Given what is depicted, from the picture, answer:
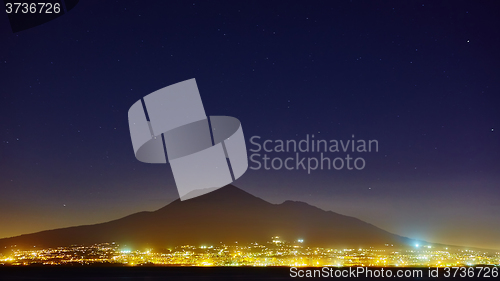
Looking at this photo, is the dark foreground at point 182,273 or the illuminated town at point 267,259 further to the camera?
the illuminated town at point 267,259

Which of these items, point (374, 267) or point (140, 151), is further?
point (374, 267)

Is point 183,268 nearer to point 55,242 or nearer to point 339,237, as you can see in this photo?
point 55,242

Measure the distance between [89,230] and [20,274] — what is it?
71.5 meters

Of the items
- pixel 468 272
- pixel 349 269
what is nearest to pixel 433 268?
pixel 468 272

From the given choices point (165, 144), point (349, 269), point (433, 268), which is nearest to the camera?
point (165, 144)

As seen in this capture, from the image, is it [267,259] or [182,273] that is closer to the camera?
[182,273]

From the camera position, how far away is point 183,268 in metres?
28.1

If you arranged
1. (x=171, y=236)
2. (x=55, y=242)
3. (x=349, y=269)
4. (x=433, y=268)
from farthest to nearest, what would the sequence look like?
1. (x=171, y=236)
2. (x=55, y=242)
3. (x=433, y=268)
4. (x=349, y=269)

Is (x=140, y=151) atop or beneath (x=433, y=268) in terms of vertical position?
atop

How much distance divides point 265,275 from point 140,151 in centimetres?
876

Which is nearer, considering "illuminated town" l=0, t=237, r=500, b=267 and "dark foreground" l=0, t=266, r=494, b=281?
"dark foreground" l=0, t=266, r=494, b=281

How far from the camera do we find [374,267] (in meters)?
27.5

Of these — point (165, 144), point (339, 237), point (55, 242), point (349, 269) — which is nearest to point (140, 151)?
point (165, 144)

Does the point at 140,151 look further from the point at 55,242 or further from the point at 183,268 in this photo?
the point at 55,242
